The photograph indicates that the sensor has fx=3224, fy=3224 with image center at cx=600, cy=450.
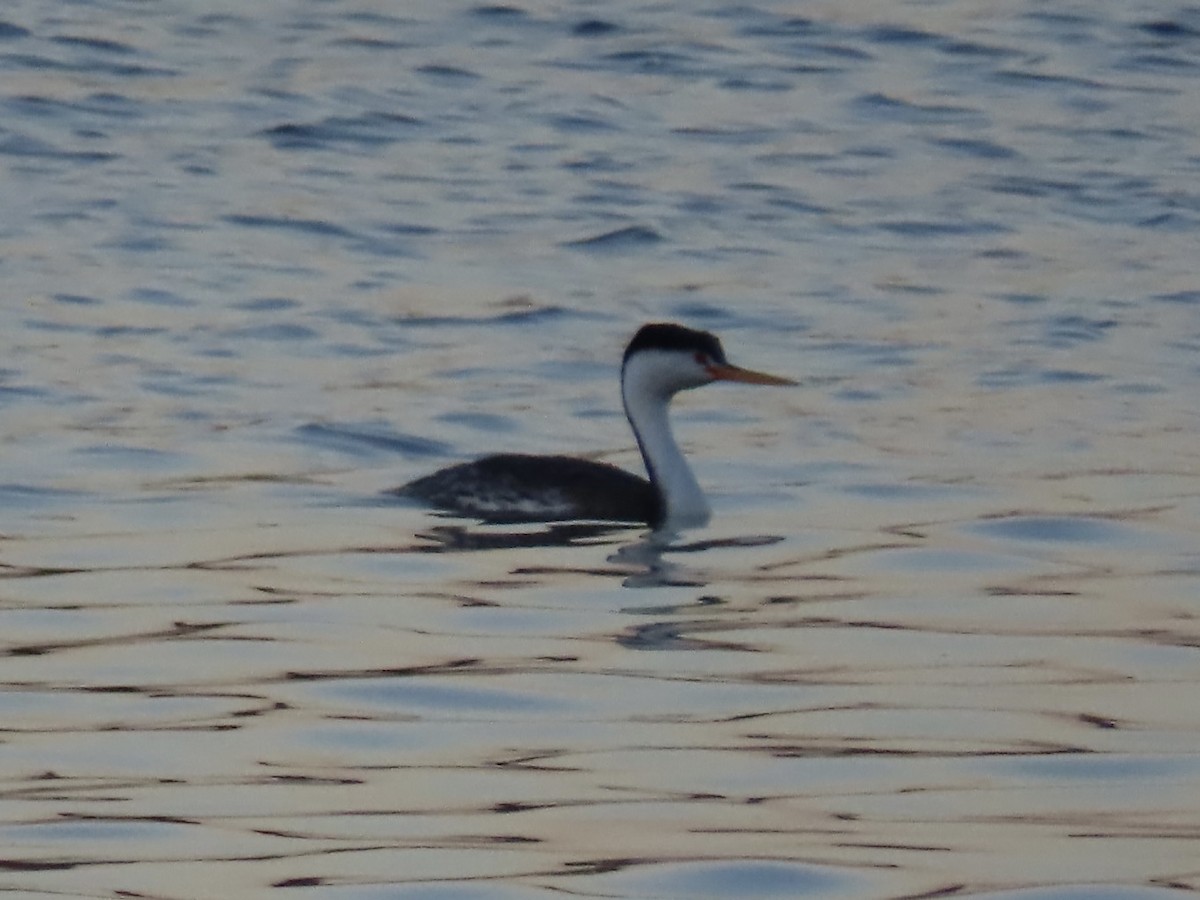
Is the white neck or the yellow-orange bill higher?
the yellow-orange bill

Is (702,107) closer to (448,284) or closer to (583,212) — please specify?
(583,212)

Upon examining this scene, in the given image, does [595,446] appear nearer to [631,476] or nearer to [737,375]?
[737,375]

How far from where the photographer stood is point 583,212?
65.6 ft

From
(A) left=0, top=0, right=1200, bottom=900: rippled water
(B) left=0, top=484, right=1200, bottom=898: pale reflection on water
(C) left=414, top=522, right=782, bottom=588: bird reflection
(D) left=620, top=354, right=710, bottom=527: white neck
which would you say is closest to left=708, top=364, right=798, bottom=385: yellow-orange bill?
(D) left=620, top=354, right=710, bottom=527: white neck

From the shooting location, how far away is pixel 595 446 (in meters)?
13.6

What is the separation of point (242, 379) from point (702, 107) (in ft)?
30.7

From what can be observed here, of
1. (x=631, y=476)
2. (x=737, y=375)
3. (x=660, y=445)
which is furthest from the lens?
(x=737, y=375)

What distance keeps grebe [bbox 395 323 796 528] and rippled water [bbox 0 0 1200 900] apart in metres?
0.18

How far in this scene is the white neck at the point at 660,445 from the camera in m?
11.6

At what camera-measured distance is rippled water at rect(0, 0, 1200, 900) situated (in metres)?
6.86

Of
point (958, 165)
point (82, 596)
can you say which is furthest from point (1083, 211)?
point (82, 596)

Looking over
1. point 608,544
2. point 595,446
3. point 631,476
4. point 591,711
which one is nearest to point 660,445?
point 631,476

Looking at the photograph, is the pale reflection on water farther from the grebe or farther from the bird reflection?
the grebe

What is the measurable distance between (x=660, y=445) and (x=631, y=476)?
0.19m
